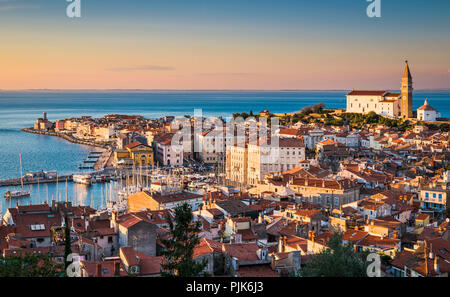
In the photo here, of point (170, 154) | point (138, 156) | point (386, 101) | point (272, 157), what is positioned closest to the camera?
point (272, 157)

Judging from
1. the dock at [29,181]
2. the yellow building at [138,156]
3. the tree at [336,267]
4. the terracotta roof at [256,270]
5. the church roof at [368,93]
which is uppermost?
the church roof at [368,93]

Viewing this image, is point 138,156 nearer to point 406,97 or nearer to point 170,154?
point 170,154

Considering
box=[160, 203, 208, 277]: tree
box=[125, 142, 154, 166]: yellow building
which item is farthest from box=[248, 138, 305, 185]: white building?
box=[160, 203, 208, 277]: tree

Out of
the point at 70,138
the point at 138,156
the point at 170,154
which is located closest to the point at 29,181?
the point at 138,156

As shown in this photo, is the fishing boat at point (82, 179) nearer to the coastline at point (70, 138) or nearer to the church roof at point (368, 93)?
the coastline at point (70, 138)

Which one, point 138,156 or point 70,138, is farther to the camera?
point 70,138

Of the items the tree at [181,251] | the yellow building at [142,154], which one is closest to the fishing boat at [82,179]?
the yellow building at [142,154]

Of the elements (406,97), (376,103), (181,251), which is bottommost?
(181,251)
